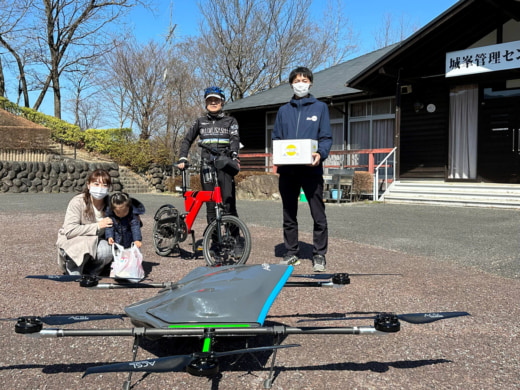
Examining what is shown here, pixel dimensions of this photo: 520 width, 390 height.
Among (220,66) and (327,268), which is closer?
(327,268)

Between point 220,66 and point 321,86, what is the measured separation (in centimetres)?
1557

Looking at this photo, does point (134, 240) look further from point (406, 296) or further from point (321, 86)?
point (321, 86)

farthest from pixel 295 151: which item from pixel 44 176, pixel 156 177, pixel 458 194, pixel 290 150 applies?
pixel 156 177

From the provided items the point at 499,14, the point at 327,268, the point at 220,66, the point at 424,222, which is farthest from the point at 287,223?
the point at 220,66

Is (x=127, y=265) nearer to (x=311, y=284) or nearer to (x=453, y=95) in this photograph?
(x=311, y=284)

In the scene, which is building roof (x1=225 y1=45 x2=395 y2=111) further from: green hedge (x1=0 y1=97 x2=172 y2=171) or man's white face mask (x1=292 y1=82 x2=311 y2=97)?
man's white face mask (x1=292 y1=82 x2=311 y2=97)

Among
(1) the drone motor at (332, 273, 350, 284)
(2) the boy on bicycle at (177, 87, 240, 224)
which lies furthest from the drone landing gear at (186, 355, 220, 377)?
(2) the boy on bicycle at (177, 87, 240, 224)

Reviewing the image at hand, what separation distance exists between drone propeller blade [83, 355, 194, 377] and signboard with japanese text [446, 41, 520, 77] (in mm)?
11287

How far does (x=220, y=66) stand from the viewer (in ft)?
102

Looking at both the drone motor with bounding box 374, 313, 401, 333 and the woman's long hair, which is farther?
the woman's long hair

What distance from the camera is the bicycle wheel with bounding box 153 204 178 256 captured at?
16.5 ft

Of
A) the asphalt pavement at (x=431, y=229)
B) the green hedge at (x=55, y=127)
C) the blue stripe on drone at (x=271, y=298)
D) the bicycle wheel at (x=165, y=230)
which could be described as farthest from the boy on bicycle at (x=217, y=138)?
the green hedge at (x=55, y=127)

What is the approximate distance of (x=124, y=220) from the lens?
4027 millimetres

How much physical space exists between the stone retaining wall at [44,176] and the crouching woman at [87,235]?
15.5 metres
